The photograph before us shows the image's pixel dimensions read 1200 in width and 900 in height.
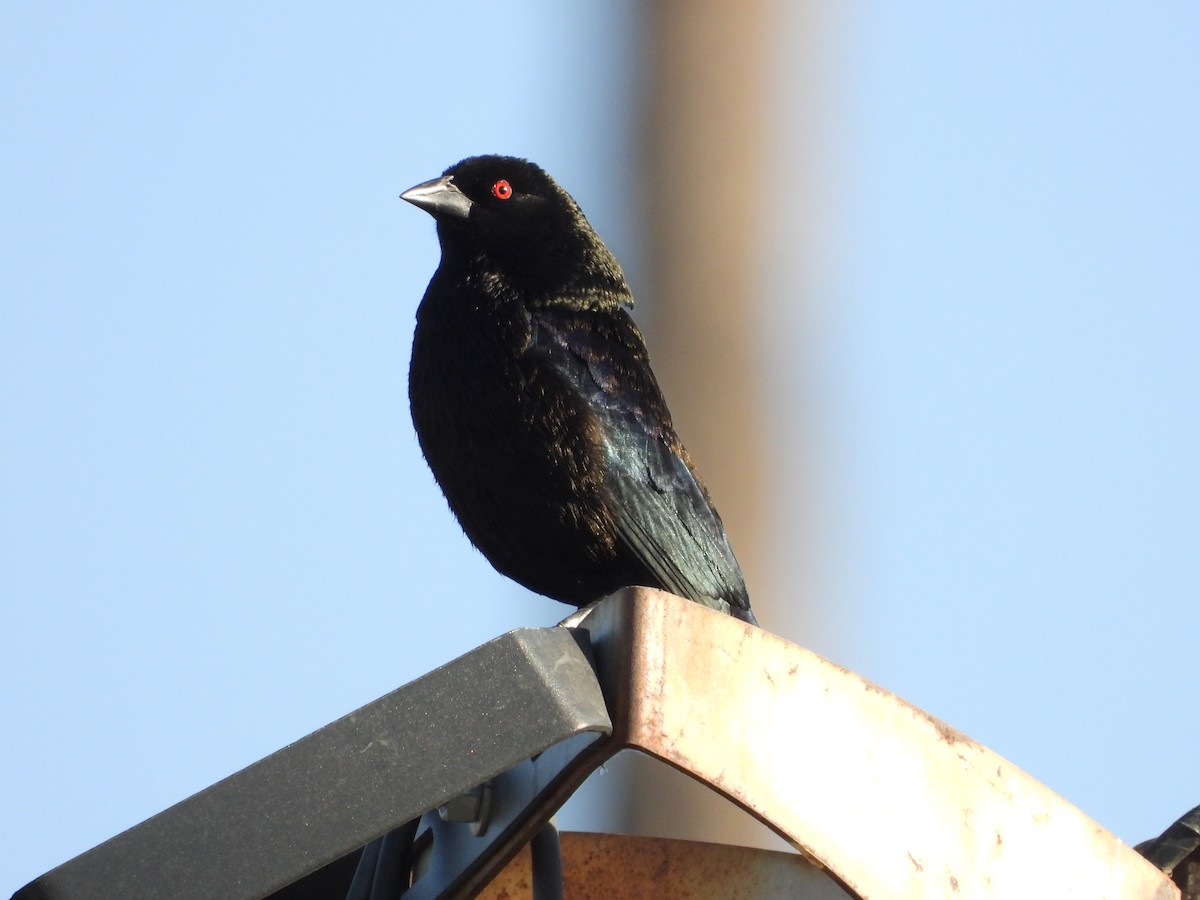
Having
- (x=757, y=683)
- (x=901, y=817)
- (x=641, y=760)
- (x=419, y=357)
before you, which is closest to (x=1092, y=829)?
(x=901, y=817)

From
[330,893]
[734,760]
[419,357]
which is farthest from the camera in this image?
[419,357]

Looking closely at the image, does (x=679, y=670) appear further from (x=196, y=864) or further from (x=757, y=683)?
(x=196, y=864)

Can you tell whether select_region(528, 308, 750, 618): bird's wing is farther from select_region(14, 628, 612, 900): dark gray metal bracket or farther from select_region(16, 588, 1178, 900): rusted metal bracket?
select_region(14, 628, 612, 900): dark gray metal bracket

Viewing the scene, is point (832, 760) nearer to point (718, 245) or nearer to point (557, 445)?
point (557, 445)

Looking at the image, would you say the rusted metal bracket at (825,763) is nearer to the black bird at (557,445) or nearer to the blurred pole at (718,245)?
the black bird at (557,445)

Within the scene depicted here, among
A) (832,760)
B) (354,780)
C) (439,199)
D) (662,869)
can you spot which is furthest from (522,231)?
(354,780)

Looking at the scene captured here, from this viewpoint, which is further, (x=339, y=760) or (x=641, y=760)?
(x=641, y=760)

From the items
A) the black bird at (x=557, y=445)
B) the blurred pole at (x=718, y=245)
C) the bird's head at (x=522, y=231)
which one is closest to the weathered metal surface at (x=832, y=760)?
the black bird at (x=557, y=445)

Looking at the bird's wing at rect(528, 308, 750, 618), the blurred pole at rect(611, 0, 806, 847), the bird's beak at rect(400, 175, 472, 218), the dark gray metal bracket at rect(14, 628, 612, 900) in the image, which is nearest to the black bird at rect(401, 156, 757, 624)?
the bird's wing at rect(528, 308, 750, 618)
